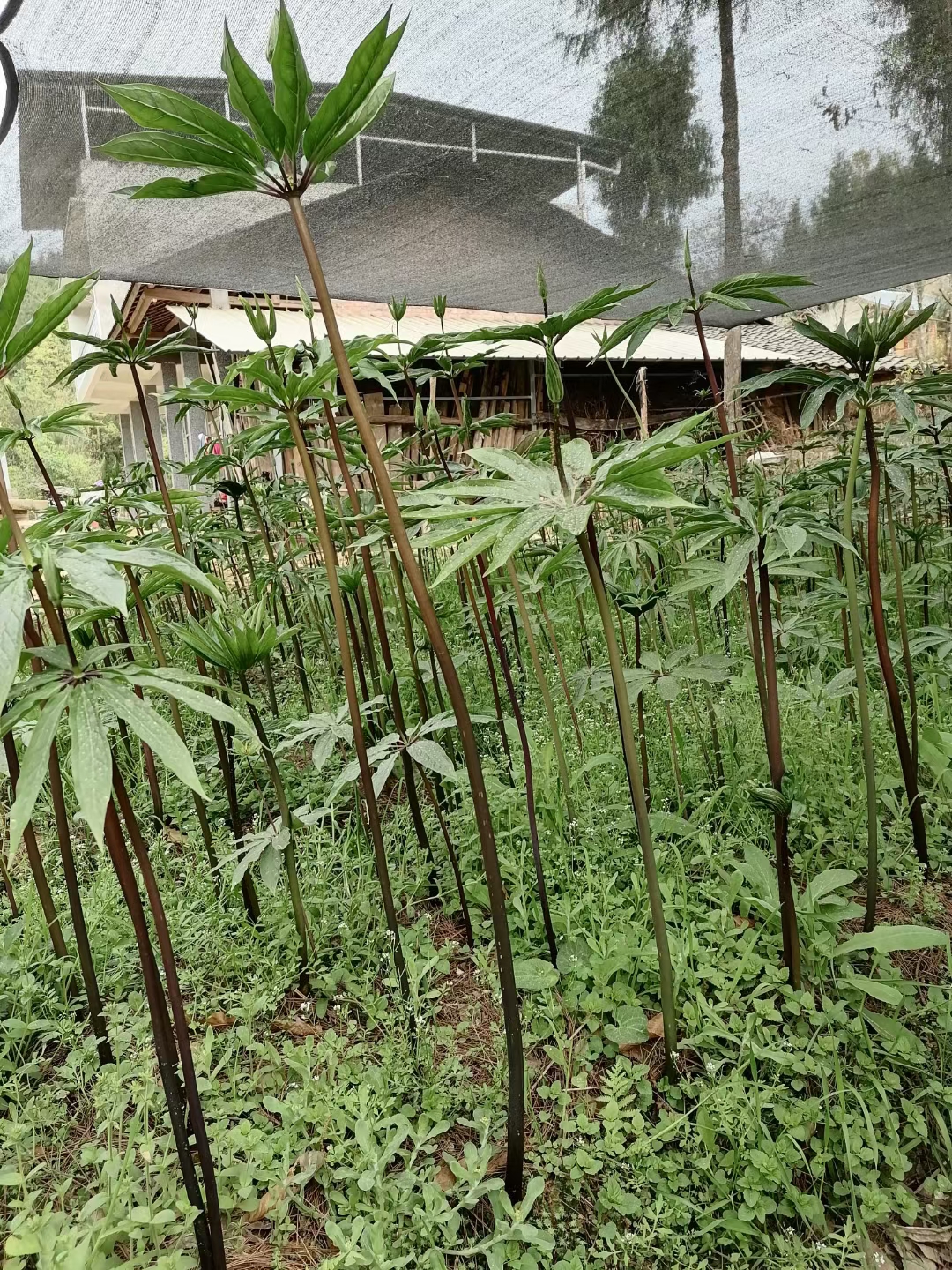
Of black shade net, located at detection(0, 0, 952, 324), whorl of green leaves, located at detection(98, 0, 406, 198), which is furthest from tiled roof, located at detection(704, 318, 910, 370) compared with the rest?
whorl of green leaves, located at detection(98, 0, 406, 198)

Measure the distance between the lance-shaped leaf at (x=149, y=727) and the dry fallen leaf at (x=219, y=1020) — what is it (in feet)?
3.21

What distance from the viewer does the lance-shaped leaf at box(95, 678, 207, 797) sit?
2.35 ft

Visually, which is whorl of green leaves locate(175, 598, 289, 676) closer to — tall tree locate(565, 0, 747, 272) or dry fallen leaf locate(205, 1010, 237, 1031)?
dry fallen leaf locate(205, 1010, 237, 1031)

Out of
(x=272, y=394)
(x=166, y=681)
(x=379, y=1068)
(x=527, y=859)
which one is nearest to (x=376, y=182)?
(x=272, y=394)

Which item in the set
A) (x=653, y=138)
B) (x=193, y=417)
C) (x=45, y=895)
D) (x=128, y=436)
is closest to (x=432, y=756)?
(x=45, y=895)

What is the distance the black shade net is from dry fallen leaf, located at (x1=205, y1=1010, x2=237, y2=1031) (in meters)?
2.01

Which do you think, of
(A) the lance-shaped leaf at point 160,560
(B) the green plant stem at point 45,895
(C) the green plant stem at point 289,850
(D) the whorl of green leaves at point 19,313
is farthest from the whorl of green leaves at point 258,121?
(B) the green plant stem at point 45,895

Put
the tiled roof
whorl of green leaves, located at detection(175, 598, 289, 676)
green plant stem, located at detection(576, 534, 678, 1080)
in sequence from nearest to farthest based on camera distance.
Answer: green plant stem, located at detection(576, 534, 678, 1080)
whorl of green leaves, located at detection(175, 598, 289, 676)
the tiled roof

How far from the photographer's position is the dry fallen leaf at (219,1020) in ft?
4.87

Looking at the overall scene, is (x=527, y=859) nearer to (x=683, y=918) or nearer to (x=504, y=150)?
(x=683, y=918)

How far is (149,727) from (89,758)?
0.06 m

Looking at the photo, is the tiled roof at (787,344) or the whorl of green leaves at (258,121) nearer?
the whorl of green leaves at (258,121)

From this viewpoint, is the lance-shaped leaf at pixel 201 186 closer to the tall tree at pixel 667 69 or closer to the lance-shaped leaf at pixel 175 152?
the lance-shaped leaf at pixel 175 152

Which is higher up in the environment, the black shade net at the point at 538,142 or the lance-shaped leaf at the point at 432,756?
the black shade net at the point at 538,142
